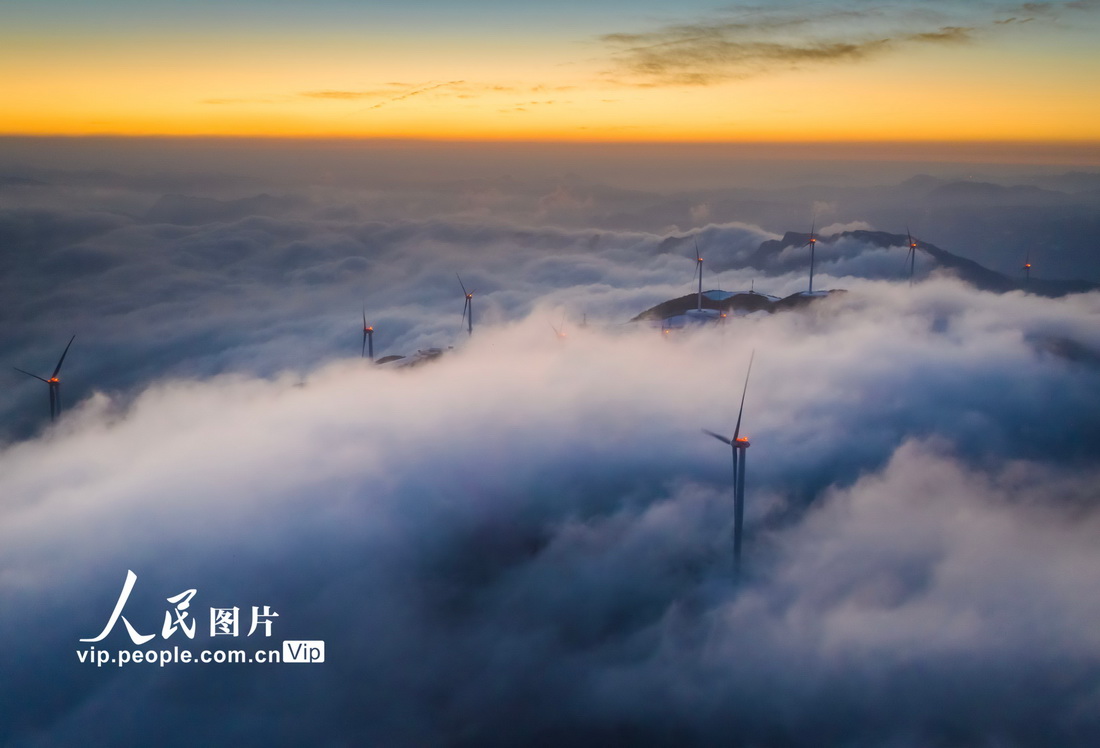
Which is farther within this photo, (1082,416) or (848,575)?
(1082,416)

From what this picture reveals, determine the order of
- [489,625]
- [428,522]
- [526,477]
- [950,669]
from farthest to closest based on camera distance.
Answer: [526,477]
[428,522]
[489,625]
[950,669]

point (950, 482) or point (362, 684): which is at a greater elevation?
point (950, 482)

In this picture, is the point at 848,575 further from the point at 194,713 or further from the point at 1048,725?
the point at 194,713

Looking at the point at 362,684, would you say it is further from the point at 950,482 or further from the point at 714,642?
the point at 950,482

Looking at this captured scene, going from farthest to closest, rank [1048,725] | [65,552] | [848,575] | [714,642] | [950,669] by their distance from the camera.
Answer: [65,552], [848,575], [714,642], [950,669], [1048,725]

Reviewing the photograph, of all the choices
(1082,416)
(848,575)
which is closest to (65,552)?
(848,575)


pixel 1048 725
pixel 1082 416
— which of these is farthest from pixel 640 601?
pixel 1082 416

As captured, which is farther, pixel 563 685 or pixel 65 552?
pixel 65 552

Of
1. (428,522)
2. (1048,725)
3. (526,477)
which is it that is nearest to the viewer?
(1048,725)

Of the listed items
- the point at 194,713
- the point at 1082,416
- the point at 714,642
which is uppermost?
the point at 1082,416
